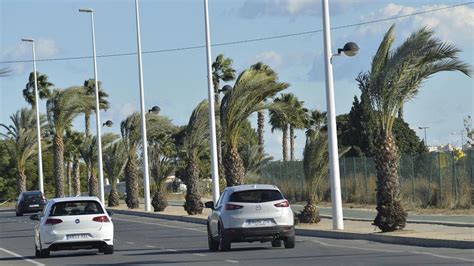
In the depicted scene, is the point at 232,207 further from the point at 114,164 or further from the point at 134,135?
the point at 114,164

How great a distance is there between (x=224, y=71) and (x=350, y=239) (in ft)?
166

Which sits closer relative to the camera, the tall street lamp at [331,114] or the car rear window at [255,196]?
the car rear window at [255,196]

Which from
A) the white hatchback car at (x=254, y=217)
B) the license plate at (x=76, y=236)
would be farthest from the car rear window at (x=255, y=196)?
the license plate at (x=76, y=236)

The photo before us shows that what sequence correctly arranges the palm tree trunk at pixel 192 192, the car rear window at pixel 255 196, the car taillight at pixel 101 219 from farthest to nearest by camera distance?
the palm tree trunk at pixel 192 192, the car taillight at pixel 101 219, the car rear window at pixel 255 196

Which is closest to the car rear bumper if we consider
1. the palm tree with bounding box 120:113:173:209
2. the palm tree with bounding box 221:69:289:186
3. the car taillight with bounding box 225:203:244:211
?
the car taillight with bounding box 225:203:244:211

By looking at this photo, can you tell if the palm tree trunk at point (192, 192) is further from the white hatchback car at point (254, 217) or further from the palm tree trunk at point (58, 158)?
the palm tree trunk at point (58, 158)

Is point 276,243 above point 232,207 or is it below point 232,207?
below

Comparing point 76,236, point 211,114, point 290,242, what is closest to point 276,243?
point 290,242

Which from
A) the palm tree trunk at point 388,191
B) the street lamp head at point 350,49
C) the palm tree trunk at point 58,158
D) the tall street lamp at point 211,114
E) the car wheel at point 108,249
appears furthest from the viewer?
the palm tree trunk at point 58,158

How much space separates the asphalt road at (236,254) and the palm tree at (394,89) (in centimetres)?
180

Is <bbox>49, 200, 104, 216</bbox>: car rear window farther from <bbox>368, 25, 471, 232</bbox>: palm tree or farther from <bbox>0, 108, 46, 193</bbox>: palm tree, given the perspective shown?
<bbox>0, 108, 46, 193</bbox>: palm tree

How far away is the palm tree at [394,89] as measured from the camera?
1188 inches

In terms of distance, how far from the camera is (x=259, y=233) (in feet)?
87.1

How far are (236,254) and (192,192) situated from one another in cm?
2439
